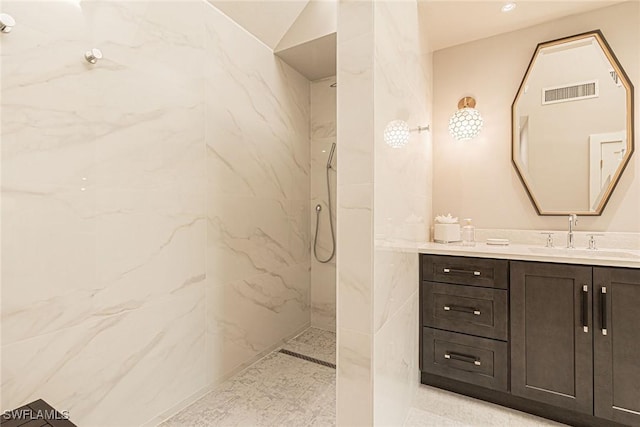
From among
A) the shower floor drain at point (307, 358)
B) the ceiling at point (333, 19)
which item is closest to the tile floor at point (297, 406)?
the shower floor drain at point (307, 358)

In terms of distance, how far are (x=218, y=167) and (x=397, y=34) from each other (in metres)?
1.35

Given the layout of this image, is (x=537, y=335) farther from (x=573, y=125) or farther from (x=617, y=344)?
(x=573, y=125)

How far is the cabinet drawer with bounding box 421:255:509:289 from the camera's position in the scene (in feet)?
6.18

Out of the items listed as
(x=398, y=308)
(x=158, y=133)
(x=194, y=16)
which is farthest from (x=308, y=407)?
(x=194, y=16)

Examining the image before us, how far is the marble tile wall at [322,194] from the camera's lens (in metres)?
3.12

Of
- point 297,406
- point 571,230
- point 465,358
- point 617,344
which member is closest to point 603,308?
point 617,344

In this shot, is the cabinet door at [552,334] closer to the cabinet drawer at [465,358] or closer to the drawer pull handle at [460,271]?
the cabinet drawer at [465,358]

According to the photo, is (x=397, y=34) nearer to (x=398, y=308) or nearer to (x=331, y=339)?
(x=398, y=308)

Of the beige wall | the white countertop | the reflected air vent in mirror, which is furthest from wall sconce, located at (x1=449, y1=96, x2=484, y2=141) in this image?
the white countertop

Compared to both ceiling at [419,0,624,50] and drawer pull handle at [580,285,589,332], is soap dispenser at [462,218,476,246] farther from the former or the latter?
ceiling at [419,0,624,50]

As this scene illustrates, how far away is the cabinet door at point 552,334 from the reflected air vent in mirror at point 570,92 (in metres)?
1.23

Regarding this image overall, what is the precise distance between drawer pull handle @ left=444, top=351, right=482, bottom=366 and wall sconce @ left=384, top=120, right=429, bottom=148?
1341 mm

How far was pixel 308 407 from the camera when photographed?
1.91m

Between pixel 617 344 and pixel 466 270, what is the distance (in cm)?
76
